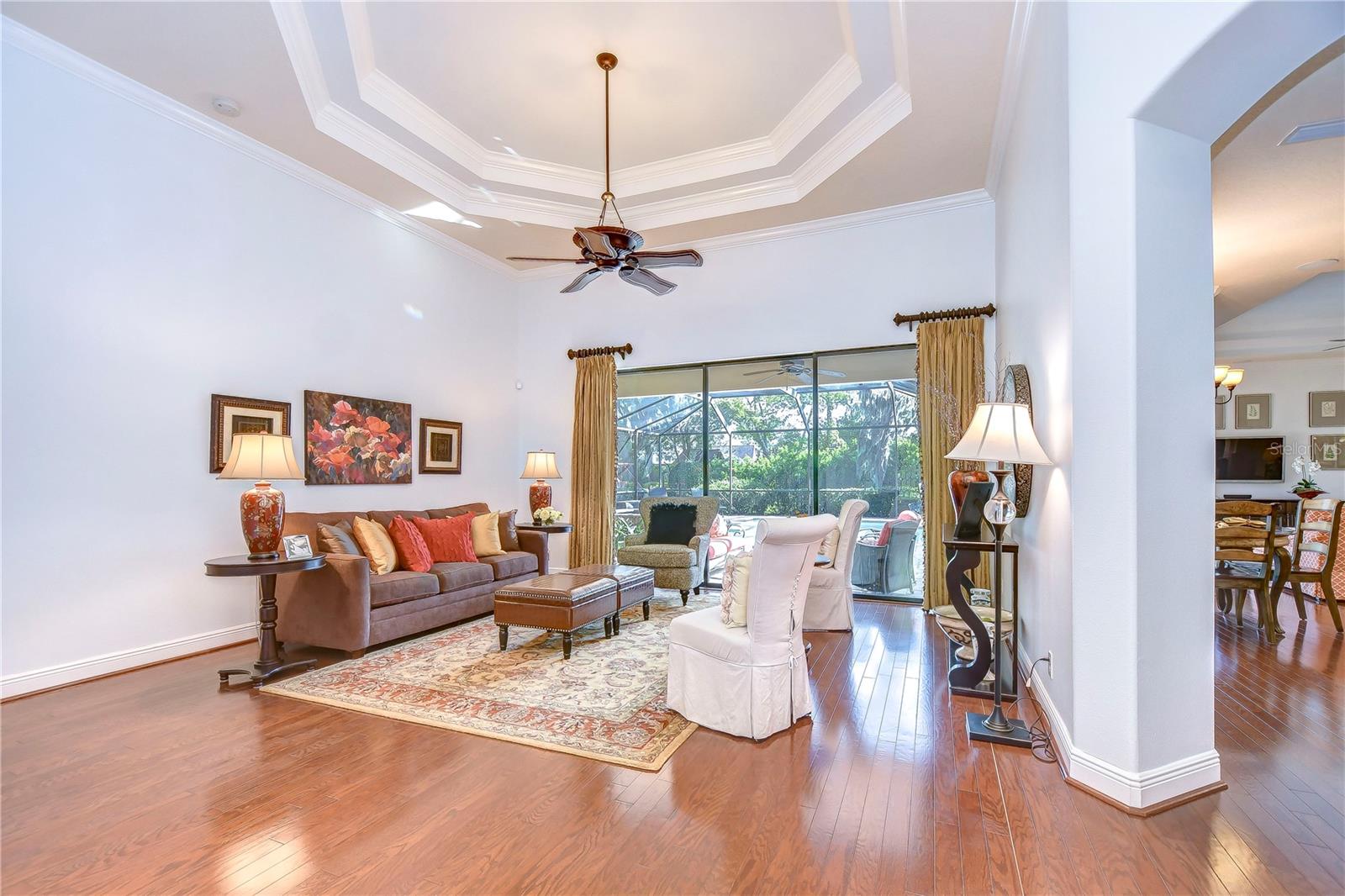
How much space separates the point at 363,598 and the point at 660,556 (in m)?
2.72

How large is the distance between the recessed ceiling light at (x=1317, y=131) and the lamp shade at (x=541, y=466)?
20.0ft

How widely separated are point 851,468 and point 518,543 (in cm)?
338

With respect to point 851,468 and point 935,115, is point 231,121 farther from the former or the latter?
point 851,468

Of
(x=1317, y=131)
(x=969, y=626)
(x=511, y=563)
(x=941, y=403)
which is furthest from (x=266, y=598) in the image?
(x=1317, y=131)

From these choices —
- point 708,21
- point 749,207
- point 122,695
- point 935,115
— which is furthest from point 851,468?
point 122,695

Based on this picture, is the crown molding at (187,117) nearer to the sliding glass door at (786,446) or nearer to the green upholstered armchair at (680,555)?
the sliding glass door at (786,446)

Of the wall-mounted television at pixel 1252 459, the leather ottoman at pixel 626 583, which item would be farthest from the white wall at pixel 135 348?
the wall-mounted television at pixel 1252 459

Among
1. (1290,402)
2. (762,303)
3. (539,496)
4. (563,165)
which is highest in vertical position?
(563,165)

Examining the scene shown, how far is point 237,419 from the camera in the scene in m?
4.70

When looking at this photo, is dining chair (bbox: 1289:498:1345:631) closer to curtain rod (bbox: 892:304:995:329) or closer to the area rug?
curtain rod (bbox: 892:304:995:329)

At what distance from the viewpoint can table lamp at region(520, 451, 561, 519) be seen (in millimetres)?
6785

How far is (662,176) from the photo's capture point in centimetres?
590

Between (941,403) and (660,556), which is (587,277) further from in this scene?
(941,403)

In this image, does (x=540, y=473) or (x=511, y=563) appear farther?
(x=540, y=473)
